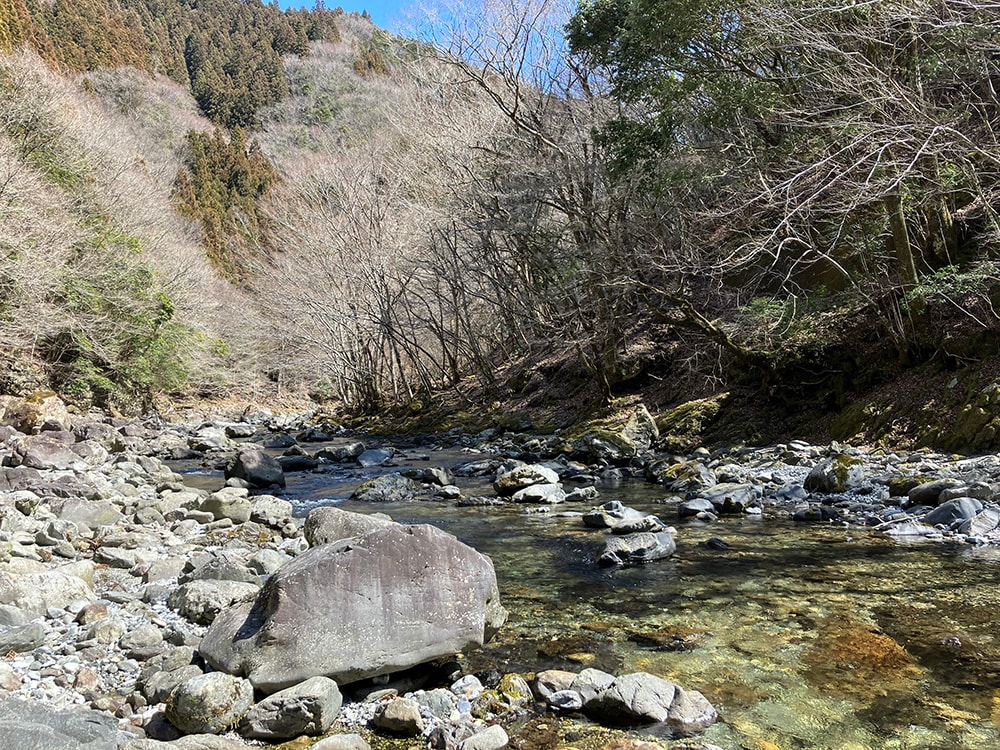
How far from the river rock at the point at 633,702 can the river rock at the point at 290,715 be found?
130cm

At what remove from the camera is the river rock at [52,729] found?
2.95 metres

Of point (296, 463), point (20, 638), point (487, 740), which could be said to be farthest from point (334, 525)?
point (296, 463)

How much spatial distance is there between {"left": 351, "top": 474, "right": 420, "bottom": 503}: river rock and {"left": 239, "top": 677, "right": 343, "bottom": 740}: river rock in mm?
6599

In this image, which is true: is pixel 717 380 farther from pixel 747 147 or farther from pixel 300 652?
pixel 300 652

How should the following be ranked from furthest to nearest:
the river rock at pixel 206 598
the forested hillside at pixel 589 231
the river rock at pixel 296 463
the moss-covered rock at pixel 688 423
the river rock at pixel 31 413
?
the river rock at pixel 31 413
the river rock at pixel 296 463
the moss-covered rock at pixel 688 423
the forested hillside at pixel 589 231
the river rock at pixel 206 598

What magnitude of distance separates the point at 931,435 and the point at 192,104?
6443cm

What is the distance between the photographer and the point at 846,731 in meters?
3.42

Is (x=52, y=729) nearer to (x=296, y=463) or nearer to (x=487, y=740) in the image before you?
(x=487, y=740)

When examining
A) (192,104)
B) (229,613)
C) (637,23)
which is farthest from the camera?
(192,104)

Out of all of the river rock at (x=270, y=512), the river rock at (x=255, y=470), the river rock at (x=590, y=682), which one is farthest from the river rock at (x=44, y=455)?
the river rock at (x=590, y=682)

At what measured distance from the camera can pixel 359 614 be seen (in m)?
4.02

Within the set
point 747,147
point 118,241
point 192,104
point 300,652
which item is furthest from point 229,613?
point 192,104

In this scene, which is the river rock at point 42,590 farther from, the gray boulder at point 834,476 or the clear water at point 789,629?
the gray boulder at point 834,476

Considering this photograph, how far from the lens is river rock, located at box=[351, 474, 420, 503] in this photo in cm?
1025
